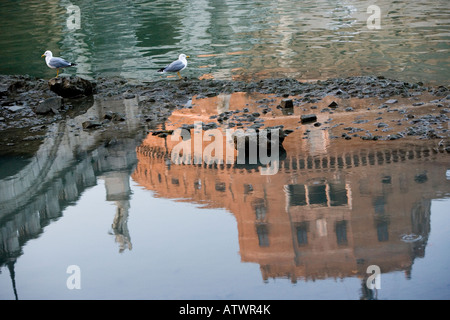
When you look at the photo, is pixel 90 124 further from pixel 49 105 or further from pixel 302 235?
pixel 302 235

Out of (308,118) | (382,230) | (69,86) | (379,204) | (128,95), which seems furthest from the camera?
(69,86)

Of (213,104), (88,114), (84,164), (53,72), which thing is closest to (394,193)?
(84,164)

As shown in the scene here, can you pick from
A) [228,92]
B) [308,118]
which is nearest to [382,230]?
[308,118]

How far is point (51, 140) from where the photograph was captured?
11.5 meters

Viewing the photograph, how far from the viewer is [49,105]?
1366cm

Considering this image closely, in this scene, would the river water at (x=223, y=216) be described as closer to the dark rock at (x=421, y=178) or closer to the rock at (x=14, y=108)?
the dark rock at (x=421, y=178)

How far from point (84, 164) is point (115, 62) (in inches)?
409

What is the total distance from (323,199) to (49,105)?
26.7 ft

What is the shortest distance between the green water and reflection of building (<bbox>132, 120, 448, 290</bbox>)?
238 inches

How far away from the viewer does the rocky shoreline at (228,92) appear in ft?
35.7
